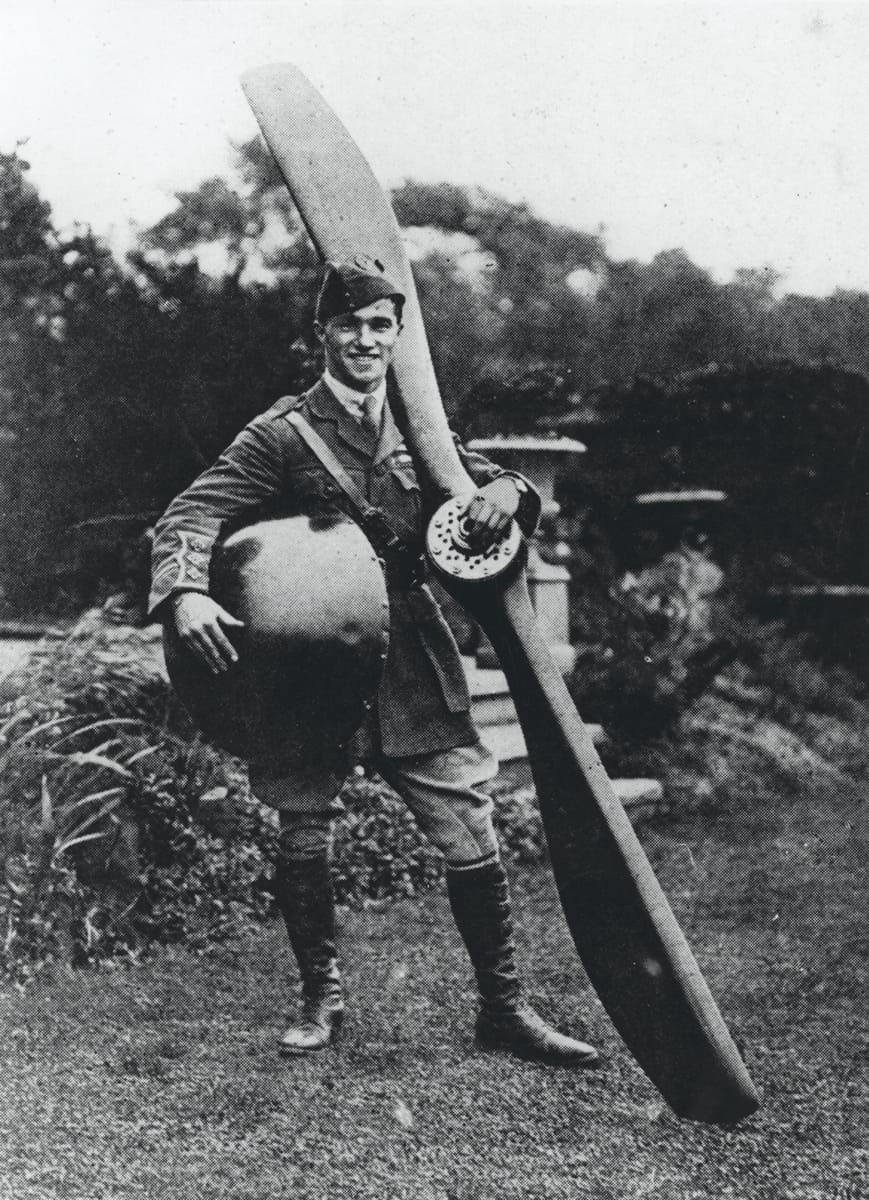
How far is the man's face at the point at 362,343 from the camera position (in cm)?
298

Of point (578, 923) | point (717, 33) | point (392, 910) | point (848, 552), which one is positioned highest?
point (717, 33)

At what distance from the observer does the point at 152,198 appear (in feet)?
13.4

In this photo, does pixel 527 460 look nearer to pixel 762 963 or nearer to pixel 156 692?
pixel 156 692

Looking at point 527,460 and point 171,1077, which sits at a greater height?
point 527,460

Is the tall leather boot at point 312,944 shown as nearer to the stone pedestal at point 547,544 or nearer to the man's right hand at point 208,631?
the man's right hand at point 208,631

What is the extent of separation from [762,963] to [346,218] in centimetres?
274

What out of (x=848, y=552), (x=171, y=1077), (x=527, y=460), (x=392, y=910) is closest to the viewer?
(x=171, y=1077)

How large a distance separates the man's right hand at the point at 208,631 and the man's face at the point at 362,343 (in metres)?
0.72

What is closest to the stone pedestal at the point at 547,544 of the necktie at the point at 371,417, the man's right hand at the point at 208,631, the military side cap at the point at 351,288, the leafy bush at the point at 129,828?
the leafy bush at the point at 129,828

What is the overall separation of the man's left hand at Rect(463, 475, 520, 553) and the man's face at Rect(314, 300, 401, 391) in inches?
17.5

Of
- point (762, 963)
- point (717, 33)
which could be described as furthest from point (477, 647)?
point (717, 33)

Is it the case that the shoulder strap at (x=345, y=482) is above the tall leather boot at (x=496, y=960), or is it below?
above

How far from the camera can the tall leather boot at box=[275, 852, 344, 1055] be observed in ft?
10.5

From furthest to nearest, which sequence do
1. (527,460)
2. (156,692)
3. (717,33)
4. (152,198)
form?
1. (527,460)
2. (156,692)
3. (152,198)
4. (717,33)
